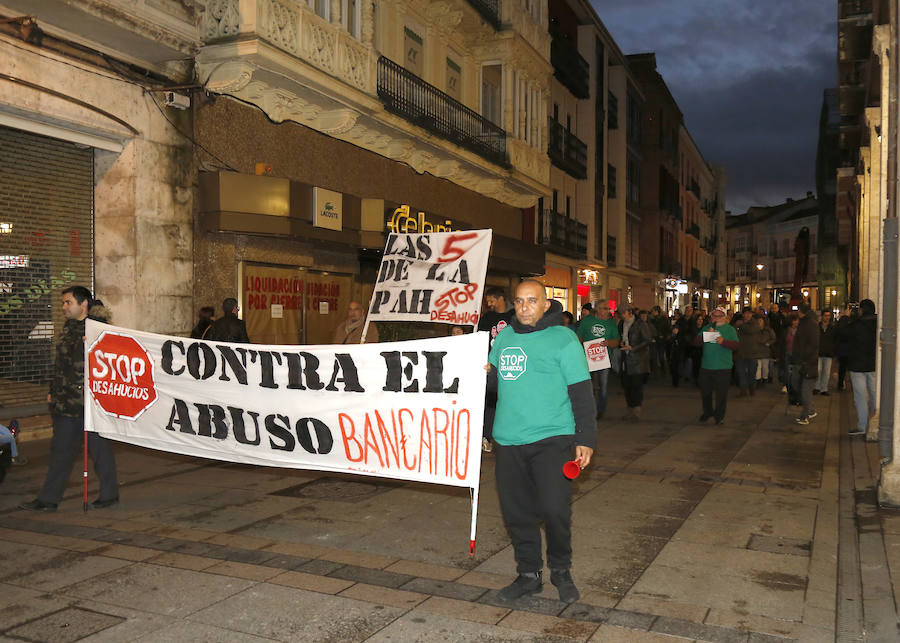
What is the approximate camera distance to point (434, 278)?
1020cm

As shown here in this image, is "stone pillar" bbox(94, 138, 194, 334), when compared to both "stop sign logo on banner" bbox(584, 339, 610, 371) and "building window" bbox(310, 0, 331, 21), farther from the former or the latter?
"stop sign logo on banner" bbox(584, 339, 610, 371)

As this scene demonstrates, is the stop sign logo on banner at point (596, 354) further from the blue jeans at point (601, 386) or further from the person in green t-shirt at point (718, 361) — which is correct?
the person in green t-shirt at point (718, 361)

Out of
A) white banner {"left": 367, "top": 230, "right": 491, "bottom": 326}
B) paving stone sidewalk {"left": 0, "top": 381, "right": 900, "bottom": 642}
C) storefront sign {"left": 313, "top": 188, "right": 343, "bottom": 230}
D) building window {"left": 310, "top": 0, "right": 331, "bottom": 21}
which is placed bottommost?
paving stone sidewalk {"left": 0, "top": 381, "right": 900, "bottom": 642}

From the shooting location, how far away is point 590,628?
14.9ft

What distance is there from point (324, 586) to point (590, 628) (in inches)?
63.9

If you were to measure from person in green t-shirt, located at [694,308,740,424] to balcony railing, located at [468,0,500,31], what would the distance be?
36.5 ft

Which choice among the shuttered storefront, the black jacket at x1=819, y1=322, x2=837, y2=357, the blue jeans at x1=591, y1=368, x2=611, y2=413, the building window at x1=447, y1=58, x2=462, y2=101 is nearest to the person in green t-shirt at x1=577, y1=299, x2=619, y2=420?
the blue jeans at x1=591, y1=368, x2=611, y2=413

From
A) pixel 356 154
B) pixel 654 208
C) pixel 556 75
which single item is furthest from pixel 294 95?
pixel 654 208

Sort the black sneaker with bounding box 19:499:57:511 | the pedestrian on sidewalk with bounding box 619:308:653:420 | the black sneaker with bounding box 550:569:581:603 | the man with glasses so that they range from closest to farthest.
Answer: the black sneaker with bounding box 550:569:581:603 → the black sneaker with bounding box 19:499:57:511 → the man with glasses → the pedestrian on sidewalk with bounding box 619:308:653:420

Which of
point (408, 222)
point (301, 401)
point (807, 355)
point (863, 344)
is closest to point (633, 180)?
point (408, 222)

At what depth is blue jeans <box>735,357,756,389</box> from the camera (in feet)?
57.8

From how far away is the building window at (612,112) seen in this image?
38.3 metres

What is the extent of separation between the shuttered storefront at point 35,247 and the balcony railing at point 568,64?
20193 millimetres

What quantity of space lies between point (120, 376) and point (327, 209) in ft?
29.8
